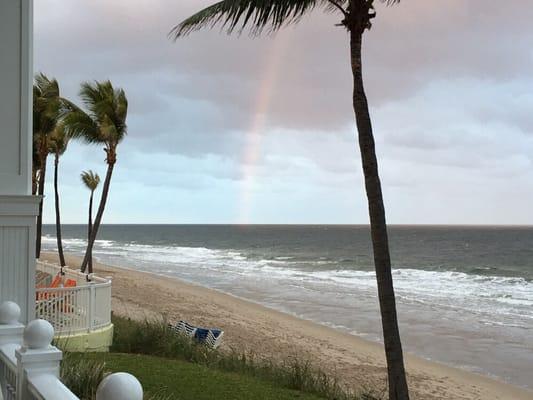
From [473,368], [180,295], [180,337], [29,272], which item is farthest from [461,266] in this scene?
[29,272]

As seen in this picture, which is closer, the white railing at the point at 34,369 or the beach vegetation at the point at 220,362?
the white railing at the point at 34,369

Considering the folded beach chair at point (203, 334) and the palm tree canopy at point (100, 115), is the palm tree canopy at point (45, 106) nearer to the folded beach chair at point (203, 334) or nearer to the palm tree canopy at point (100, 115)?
the palm tree canopy at point (100, 115)

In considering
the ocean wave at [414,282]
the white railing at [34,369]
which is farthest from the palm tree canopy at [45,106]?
the ocean wave at [414,282]

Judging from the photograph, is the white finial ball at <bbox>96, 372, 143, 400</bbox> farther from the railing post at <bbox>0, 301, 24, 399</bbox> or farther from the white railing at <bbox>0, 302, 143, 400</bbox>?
the railing post at <bbox>0, 301, 24, 399</bbox>

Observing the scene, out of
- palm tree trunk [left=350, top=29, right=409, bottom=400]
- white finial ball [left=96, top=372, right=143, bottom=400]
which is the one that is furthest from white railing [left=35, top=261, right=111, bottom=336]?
white finial ball [left=96, top=372, right=143, bottom=400]

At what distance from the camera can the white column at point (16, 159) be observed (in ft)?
12.3

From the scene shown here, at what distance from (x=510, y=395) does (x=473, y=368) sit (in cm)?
215

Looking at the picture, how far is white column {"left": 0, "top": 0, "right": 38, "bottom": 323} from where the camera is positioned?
12.3 feet

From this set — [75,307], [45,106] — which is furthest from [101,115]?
[75,307]

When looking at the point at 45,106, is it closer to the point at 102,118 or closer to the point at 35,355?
the point at 102,118

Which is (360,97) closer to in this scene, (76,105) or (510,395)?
(510,395)

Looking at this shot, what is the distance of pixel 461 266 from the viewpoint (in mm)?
48875

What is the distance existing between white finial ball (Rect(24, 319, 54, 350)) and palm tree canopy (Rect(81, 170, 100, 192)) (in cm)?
2540

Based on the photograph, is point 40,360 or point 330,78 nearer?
point 40,360
